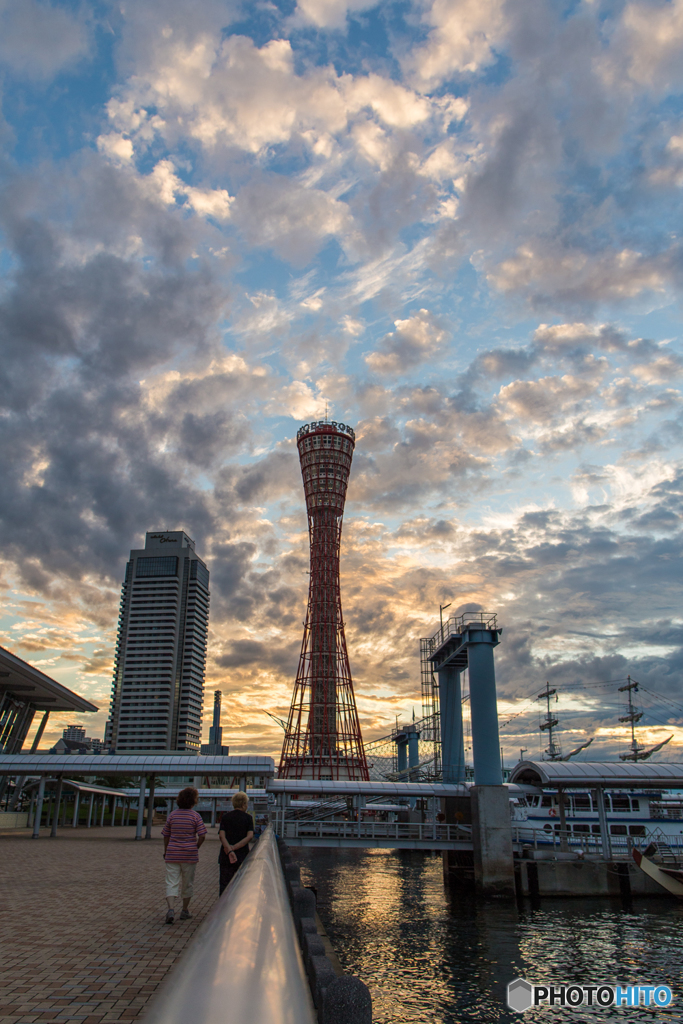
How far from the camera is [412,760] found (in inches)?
2464

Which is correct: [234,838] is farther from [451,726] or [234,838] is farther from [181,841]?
[451,726]

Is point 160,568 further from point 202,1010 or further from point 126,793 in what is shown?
point 202,1010

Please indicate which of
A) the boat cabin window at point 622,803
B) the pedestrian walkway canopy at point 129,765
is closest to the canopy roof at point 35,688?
the pedestrian walkway canopy at point 129,765

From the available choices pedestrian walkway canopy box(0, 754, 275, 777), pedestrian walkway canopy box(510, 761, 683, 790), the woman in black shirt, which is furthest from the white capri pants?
pedestrian walkway canopy box(0, 754, 275, 777)

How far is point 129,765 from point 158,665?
16505cm

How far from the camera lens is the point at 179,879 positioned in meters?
10.1

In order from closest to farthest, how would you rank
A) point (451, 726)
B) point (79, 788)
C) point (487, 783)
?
1. point (487, 783)
2. point (451, 726)
3. point (79, 788)

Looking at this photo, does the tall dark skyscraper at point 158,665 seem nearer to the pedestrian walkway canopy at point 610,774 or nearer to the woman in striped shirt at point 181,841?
the pedestrian walkway canopy at point 610,774

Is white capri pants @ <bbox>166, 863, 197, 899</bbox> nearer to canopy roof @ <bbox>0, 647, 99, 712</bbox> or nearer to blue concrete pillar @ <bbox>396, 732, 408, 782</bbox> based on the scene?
canopy roof @ <bbox>0, 647, 99, 712</bbox>

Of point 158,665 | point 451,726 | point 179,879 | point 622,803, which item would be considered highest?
point 158,665

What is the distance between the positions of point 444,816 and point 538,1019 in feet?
79.5

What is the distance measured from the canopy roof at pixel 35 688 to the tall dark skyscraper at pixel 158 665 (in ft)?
455

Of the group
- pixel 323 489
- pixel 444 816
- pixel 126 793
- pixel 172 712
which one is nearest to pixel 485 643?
pixel 444 816

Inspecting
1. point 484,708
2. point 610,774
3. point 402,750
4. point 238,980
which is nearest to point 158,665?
point 402,750
